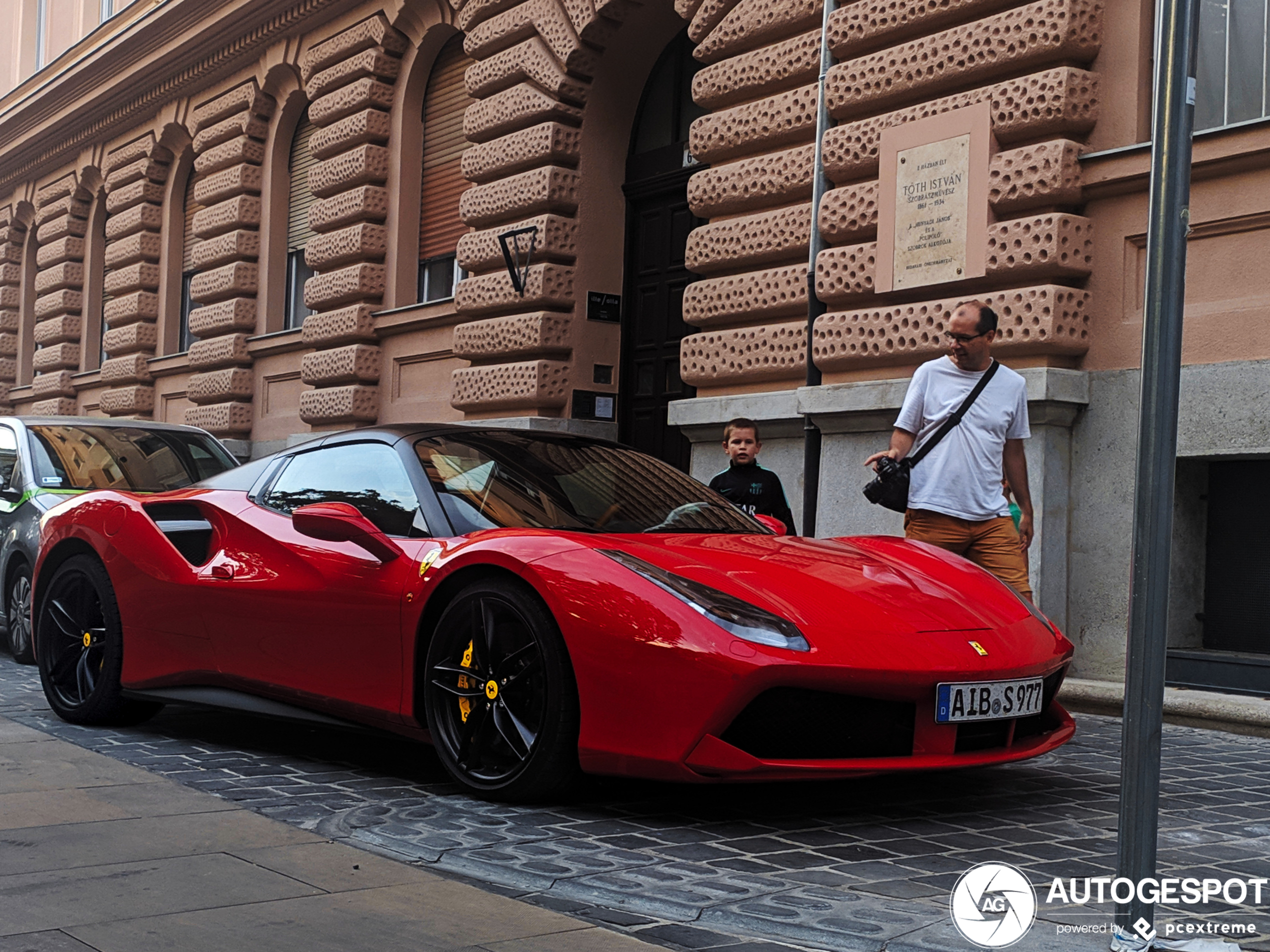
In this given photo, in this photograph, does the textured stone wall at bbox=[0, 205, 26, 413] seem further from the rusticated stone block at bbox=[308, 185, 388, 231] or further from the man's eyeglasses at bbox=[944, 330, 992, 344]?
the man's eyeglasses at bbox=[944, 330, 992, 344]

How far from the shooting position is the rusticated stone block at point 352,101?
14297 mm

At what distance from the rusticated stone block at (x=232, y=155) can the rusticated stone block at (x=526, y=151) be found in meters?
5.66

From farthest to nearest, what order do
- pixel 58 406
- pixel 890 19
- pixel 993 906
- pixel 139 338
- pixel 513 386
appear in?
pixel 58 406, pixel 139 338, pixel 513 386, pixel 890 19, pixel 993 906

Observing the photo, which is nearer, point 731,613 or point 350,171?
point 731,613

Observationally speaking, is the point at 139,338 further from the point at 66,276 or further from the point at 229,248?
the point at 66,276

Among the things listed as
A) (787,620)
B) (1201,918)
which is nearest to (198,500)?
(787,620)

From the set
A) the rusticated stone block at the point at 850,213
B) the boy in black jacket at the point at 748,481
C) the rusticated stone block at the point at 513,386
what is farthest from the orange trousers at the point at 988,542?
the rusticated stone block at the point at 513,386

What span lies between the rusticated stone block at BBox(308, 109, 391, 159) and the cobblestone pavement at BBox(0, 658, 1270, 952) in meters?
9.53

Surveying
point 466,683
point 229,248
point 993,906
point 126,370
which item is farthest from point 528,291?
point 126,370

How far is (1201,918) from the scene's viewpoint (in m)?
3.18

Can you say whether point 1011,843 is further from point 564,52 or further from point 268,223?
point 268,223

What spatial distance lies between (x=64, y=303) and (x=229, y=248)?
6.74 m

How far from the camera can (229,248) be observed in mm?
17156

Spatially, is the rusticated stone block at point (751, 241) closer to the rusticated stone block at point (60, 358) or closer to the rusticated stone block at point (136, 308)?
the rusticated stone block at point (136, 308)
